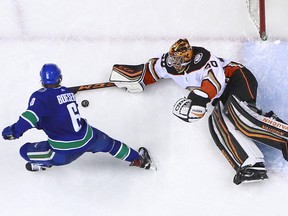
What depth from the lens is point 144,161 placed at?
3271mm

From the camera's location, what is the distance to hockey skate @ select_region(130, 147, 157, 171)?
3250 mm

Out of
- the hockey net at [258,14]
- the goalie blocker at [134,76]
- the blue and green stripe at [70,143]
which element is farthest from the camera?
the hockey net at [258,14]

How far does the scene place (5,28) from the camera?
3.65 meters

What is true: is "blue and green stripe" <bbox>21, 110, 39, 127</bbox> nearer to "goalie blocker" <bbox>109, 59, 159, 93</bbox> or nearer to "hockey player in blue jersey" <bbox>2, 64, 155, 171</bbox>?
"hockey player in blue jersey" <bbox>2, 64, 155, 171</bbox>

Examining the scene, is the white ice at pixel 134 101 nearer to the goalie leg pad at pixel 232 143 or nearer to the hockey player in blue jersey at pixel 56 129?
the goalie leg pad at pixel 232 143

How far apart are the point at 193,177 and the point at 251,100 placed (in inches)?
20.3

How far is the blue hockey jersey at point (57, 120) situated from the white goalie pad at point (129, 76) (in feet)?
1.71

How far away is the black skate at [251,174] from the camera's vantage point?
3.17m

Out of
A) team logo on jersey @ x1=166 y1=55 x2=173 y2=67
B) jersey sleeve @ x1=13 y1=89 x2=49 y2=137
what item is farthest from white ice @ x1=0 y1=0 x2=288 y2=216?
jersey sleeve @ x1=13 y1=89 x2=49 y2=137

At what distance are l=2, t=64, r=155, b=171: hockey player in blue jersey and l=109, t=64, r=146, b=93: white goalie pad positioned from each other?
42 cm

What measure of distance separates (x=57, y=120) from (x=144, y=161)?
624 mm

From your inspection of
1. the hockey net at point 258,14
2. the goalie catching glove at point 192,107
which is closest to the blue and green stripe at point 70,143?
the goalie catching glove at point 192,107

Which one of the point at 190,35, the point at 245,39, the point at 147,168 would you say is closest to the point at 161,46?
the point at 190,35

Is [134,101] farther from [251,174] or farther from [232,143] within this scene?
[251,174]
